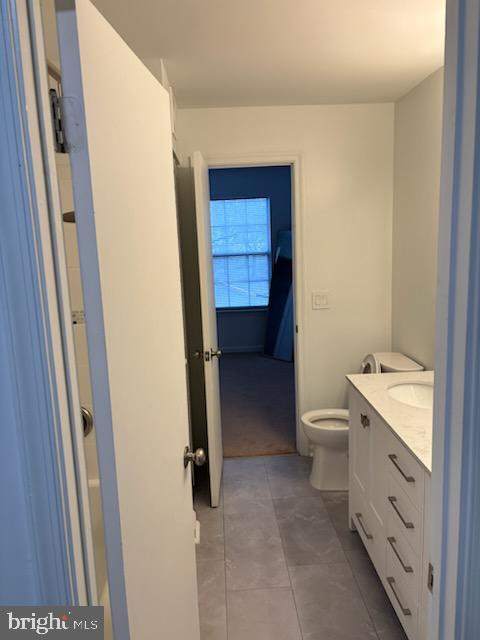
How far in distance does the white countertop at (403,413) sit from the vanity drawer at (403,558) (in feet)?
1.16

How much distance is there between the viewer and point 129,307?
97cm

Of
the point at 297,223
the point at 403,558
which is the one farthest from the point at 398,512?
the point at 297,223

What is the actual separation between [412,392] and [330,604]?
1037 millimetres

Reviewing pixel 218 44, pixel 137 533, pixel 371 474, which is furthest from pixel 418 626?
pixel 218 44

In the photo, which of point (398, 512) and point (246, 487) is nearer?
point (398, 512)

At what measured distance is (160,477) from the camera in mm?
1155

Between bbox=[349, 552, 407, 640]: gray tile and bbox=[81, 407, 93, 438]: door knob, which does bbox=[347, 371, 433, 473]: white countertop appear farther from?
bbox=[81, 407, 93, 438]: door knob

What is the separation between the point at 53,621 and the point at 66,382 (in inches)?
15.3

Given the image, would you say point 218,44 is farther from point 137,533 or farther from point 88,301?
point 137,533

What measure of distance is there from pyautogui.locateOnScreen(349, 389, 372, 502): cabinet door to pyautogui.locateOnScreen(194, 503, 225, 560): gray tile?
0.77m

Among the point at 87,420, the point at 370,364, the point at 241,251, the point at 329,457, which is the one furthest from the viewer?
the point at 241,251

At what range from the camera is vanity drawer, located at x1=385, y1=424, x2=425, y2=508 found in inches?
59.9

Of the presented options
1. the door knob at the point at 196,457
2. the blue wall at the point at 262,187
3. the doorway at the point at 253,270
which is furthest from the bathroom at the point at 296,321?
the blue wall at the point at 262,187

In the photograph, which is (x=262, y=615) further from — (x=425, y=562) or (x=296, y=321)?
(x=296, y=321)
